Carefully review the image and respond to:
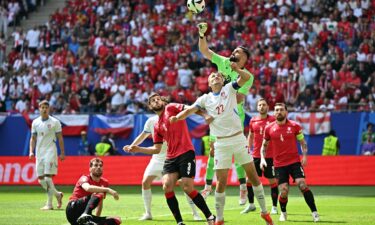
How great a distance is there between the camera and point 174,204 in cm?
1530

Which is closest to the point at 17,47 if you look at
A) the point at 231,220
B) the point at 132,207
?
the point at 132,207

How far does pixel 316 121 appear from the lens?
32.6 metres

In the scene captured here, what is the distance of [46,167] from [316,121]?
44.6 feet

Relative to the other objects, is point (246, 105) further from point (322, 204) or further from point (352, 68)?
point (322, 204)

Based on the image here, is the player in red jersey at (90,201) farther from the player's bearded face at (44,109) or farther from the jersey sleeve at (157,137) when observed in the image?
the player's bearded face at (44,109)

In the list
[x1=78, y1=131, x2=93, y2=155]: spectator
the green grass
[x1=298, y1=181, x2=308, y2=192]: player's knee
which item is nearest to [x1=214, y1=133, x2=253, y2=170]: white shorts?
the green grass

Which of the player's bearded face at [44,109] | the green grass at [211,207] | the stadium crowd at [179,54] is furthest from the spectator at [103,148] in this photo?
the player's bearded face at [44,109]

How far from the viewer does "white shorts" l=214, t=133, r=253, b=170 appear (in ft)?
48.4

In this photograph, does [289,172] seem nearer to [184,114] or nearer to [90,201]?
[184,114]

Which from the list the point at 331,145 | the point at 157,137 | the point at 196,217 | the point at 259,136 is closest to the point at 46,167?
the point at 259,136

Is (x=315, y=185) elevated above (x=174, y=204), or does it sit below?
below

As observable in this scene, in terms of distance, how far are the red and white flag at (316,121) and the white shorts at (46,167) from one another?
42.7 feet

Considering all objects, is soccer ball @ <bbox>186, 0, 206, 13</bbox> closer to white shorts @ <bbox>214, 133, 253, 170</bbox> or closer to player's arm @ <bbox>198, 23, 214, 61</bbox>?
player's arm @ <bbox>198, 23, 214, 61</bbox>

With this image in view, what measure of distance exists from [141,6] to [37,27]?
5536 millimetres
